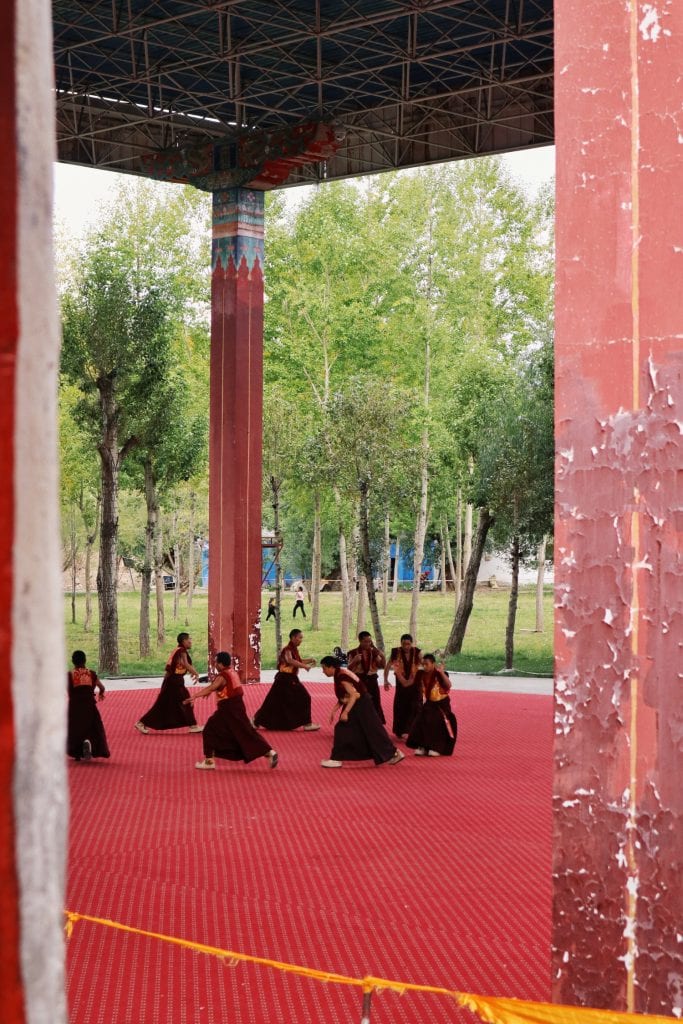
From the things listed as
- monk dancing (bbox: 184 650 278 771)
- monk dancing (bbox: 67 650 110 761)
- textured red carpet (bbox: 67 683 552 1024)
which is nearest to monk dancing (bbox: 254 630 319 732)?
textured red carpet (bbox: 67 683 552 1024)

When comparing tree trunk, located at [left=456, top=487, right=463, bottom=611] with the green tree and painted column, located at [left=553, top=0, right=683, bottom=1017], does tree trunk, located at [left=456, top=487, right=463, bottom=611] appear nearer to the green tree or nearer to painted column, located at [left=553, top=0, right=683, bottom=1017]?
the green tree

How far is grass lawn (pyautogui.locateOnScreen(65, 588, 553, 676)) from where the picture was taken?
1030 inches

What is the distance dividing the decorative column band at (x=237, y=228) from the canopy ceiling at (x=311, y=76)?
914 millimetres

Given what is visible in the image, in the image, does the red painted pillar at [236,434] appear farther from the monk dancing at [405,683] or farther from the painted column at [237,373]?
the monk dancing at [405,683]

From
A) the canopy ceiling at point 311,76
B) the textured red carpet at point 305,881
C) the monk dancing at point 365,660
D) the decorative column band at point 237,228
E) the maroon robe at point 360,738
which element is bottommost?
the textured red carpet at point 305,881

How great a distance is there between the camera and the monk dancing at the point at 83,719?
12484mm

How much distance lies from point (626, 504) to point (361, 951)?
3.21 meters

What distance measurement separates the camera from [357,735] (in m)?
12.8

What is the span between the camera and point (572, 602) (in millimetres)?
4629

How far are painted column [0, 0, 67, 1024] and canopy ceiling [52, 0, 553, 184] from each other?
14912 millimetres

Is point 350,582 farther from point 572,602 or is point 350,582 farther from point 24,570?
point 24,570

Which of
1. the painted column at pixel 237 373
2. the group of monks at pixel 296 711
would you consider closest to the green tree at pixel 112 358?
the painted column at pixel 237 373

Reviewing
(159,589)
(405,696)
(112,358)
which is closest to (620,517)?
(405,696)

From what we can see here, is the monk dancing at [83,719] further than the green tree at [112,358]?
No
